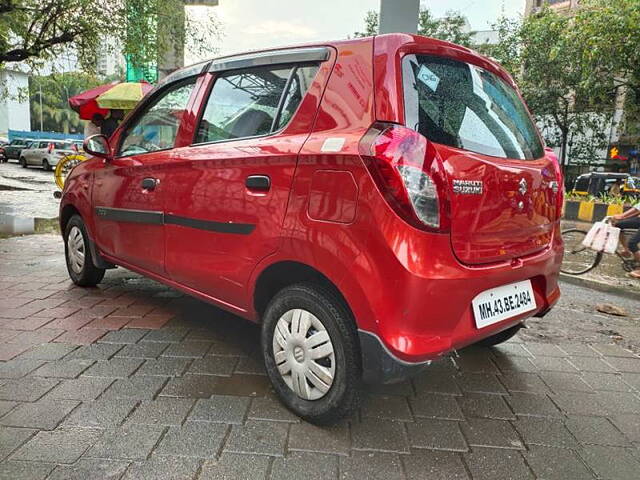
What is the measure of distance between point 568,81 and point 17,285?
73.8ft

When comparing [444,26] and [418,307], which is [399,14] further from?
[444,26]

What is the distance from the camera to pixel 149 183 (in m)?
3.24

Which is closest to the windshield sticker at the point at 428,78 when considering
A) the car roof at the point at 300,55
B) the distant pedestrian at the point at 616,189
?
the car roof at the point at 300,55

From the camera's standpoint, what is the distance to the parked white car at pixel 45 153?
24500 millimetres

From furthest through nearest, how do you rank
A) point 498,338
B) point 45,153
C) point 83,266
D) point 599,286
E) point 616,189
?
point 45,153 → point 616,189 → point 599,286 → point 83,266 → point 498,338

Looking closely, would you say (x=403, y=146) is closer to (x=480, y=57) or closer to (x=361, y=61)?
(x=361, y=61)

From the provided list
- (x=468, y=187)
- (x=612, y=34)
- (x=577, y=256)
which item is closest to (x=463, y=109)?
(x=468, y=187)

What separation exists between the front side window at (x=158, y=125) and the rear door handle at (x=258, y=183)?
3.06 ft

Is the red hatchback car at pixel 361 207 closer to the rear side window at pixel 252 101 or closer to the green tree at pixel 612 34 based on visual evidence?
the rear side window at pixel 252 101

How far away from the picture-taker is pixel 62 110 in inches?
2926

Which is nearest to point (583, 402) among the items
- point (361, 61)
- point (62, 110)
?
point (361, 61)

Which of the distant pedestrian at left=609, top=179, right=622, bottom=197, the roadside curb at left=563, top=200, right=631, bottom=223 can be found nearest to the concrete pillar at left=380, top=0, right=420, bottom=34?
the roadside curb at left=563, top=200, right=631, bottom=223

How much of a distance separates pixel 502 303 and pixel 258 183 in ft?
4.20

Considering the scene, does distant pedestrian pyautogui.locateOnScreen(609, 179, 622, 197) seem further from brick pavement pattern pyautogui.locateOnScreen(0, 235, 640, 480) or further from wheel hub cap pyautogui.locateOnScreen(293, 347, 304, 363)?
wheel hub cap pyautogui.locateOnScreen(293, 347, 304, 363)
